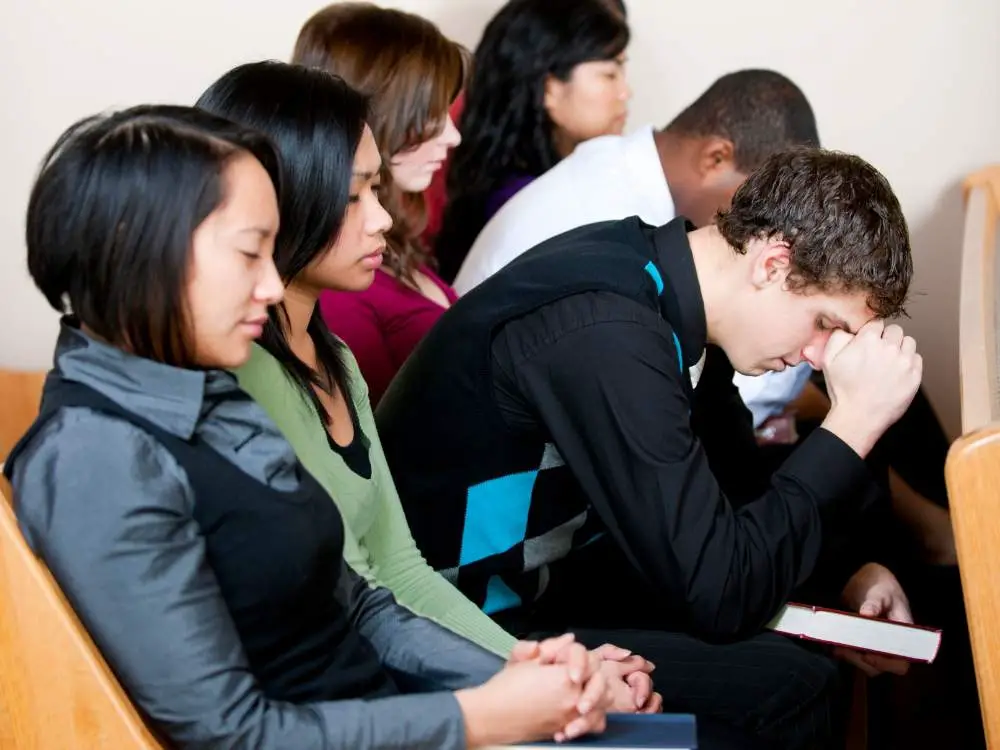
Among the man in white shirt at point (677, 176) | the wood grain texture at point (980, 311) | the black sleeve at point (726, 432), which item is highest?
the man in white shirt at point (677, 176)

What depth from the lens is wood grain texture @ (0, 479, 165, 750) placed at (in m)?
0.86

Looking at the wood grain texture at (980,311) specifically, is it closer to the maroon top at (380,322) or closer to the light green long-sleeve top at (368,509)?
the light green long-sleeve top at (368,509)

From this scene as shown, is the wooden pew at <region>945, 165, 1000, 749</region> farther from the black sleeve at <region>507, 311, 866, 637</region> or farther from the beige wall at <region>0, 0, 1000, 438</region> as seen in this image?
the beige wall at <region>0, 0, 1000, 438</region>

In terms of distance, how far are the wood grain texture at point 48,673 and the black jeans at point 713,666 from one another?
0.58 metres

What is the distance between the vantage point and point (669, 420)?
1230 mm

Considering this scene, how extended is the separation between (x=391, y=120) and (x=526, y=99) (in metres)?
0.62

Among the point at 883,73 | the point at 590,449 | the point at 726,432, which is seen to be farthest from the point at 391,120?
the point at 883,73

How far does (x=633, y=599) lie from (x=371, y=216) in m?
0.56

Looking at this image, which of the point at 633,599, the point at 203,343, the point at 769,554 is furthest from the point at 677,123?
the point at 203,343

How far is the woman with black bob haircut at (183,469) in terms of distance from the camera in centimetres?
87

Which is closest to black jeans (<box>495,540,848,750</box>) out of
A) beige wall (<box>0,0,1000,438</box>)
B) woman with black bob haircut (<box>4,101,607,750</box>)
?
woman with black bob haircut (<box>4,101,607,750</box>)

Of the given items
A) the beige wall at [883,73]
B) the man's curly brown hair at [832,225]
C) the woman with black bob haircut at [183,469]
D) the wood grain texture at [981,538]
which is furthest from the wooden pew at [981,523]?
the beige wall at [883,73]

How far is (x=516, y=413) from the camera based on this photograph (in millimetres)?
1351

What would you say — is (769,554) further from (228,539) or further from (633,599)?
(228,539)
